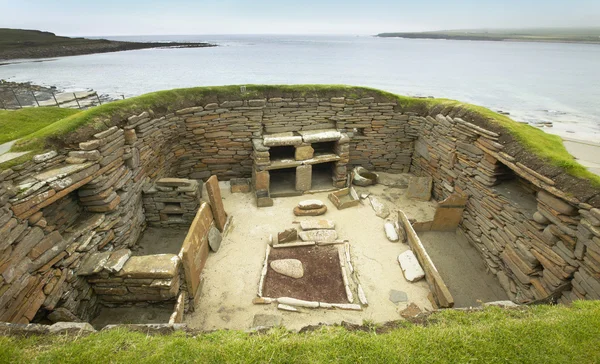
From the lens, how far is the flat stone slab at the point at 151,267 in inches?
205

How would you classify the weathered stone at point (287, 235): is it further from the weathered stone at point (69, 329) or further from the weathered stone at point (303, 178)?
the weathered stone at point (69, 329)

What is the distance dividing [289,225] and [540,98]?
27.2m

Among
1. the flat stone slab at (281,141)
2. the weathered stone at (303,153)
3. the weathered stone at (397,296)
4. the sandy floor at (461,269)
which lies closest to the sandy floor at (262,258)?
the weathered stone at (397,296)

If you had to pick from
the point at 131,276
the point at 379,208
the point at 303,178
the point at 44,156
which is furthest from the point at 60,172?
the point at 379,208

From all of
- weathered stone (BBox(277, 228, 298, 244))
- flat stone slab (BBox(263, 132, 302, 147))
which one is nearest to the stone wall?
flat stone slab (BBox(263, 132, 302, 147))

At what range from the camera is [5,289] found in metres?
4.11

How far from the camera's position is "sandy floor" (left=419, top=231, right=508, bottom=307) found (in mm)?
6297

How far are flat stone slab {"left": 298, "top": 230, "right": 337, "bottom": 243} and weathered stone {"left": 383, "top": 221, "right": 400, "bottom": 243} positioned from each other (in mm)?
1401

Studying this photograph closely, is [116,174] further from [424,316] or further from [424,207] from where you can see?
[424,207]

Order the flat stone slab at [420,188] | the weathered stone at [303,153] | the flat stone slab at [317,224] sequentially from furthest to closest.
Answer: the flat stone slab at [420,188] → the weathered stone at [303,153] → the flat stone slab at [317,224]

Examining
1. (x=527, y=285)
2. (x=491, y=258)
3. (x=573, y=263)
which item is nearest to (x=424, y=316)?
(x=573, y=263)

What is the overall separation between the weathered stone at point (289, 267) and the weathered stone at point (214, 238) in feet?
4.98

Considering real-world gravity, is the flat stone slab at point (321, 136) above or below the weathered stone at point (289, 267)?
above

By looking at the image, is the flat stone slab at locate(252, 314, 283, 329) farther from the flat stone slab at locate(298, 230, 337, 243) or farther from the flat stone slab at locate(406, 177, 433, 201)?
the flat stone slab at locate(406, 177, 433, 201)
